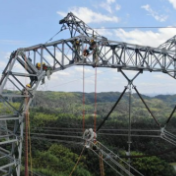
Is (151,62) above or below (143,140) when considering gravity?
above

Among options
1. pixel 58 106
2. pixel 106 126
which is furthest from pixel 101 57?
pixel 58 106

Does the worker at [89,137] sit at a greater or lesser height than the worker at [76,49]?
lesser

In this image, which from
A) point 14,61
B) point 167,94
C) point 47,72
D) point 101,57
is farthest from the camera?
point 167,94

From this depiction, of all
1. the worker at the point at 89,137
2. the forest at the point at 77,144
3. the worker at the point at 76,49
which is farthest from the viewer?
the forest at the point at 77,144

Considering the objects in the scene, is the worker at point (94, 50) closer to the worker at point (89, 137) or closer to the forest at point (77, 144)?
the worker at point (89, 137)

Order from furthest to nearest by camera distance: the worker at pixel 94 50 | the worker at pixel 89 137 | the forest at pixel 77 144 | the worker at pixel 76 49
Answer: the forest at pixel 77 144 → the worker at pixel 94 50 → the worker at pixel 76 49 → the worker at pixel 89 137

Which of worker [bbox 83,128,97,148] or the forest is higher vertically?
worker [bbox 83,128,97,148]

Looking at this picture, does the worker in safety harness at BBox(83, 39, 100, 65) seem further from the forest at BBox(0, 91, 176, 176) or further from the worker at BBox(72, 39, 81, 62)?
the forest at BBox(0, 91, 176, 176)

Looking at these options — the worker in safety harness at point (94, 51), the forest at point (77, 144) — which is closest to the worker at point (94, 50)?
the worker in safety harness at point (94, 51)

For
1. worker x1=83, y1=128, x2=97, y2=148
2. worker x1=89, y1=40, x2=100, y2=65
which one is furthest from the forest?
worker x1=89, y1=40, x2=100, y2=65

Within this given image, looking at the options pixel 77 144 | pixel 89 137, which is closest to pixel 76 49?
pixel 89 137

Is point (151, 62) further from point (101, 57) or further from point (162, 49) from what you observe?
point (101, 57)
